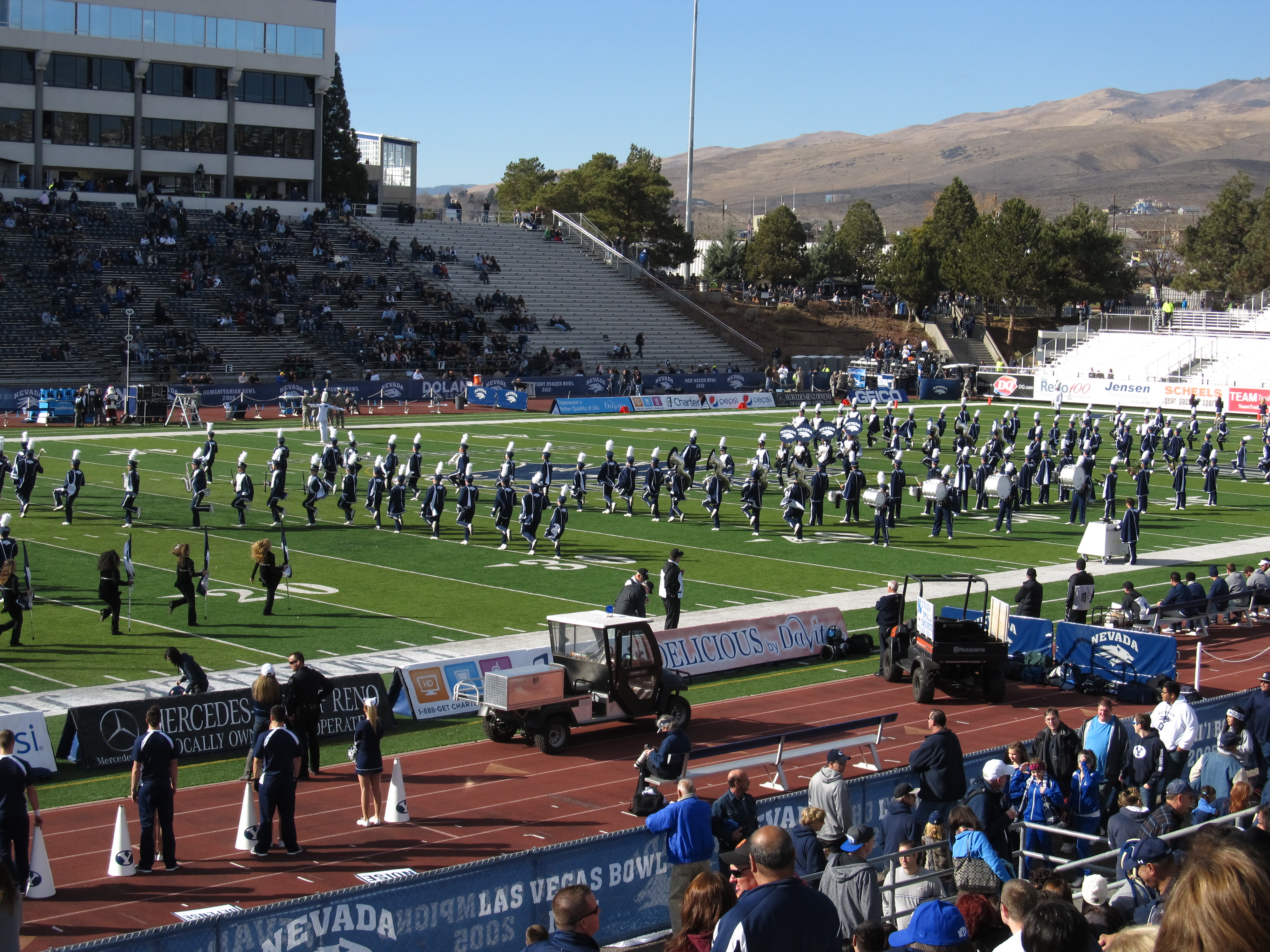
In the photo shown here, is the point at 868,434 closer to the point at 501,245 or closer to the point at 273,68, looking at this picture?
the point at 501,245

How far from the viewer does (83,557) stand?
23656 mm

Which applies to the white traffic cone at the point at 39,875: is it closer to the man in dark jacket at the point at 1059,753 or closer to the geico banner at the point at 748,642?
the man in dark jacket at the point at 1059,753

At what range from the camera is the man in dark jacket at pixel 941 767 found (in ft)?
34.2

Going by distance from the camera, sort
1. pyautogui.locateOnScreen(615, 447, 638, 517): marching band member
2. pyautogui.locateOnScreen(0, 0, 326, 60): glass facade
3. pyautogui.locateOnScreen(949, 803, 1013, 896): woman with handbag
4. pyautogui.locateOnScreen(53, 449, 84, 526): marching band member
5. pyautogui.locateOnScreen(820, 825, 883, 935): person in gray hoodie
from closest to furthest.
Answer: pyautogui.locateOnScreen(820, 825, 883, 935): person in gray hoodie → pyautogui.locateOnScreen(949, 803, 1013, 896): woman with handbag → pyautogui.locateOnScreen(53, 449, 84, 526): marching band member → pyautogui.locateOnScreen(615, 447, 638, 517): marching band member → pyautogui.locateOnScreen(0, 0, 326, 60): glass facade

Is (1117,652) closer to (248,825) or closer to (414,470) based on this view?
(248,825)

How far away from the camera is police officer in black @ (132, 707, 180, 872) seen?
34.8ft

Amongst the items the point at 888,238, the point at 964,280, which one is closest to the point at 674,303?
the point at 964,280

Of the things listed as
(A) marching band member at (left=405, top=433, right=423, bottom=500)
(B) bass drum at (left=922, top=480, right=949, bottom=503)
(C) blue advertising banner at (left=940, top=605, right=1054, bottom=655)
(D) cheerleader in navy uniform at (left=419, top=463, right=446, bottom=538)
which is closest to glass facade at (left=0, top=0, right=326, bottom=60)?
(A) marching band member at (left=405, top=433, right=423, bottom=500)

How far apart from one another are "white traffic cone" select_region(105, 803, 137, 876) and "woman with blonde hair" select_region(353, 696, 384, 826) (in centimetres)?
193

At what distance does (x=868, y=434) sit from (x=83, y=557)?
1045 inches

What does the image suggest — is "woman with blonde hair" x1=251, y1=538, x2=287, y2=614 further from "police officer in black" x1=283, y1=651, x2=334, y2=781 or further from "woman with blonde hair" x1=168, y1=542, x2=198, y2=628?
"police officer in black" x1=283, y1=651, x2=334, y2=781

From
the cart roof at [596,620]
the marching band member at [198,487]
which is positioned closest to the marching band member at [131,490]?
the marching band member at [198,487]

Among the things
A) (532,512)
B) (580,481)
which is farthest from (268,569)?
(580,481)

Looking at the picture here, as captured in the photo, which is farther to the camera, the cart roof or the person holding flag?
the person holding flag
